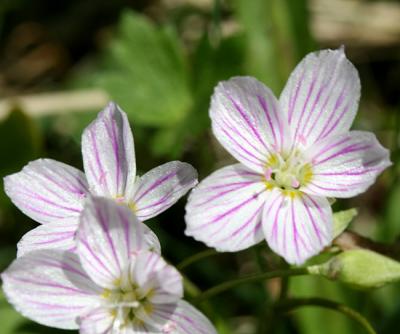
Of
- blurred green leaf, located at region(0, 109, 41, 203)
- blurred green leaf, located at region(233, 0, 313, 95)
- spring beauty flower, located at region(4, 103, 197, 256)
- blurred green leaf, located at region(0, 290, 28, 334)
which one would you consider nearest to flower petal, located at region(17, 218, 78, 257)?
spring beauty flower, located at region(4, 103, 197, 256)

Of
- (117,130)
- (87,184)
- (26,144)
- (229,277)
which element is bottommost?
(229,277)

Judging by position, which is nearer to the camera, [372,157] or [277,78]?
[372,157]

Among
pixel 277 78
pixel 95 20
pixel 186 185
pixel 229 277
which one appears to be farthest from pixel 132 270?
pixel 95 20

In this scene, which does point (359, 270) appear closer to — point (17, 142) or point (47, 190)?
point (47, 190)

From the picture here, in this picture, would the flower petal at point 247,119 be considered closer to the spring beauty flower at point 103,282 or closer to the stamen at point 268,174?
the stamen at point 268,174

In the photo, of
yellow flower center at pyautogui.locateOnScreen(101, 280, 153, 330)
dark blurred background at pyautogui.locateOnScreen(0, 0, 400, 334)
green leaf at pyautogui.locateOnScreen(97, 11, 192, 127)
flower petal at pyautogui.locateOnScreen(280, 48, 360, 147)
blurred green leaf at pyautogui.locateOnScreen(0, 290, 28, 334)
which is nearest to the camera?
yellow flower center at pyautogui.locateOnScreen(101, 280, 153, 330)

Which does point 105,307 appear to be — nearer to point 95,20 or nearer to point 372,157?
point 372,157

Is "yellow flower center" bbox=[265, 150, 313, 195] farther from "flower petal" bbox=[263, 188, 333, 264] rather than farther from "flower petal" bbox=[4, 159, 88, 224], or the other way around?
"flower petal" bbox=[4, 159, 88, 224]

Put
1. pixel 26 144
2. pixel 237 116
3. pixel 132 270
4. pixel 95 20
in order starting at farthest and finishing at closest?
1. pixel 95 20
2. pixel 26 144
3. pixel 237 116
4. pixel 132 270
